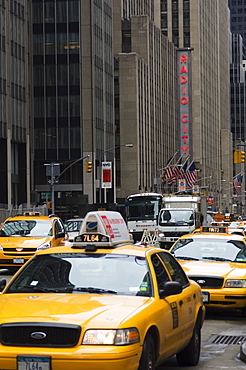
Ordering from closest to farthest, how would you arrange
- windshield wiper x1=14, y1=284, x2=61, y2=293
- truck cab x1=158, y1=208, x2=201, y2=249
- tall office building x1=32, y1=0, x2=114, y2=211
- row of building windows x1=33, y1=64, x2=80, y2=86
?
windshield wiper x1=14, y1=284, x2=61, y2=293, truck cab x1=158, y1=208, x2=201, y2=249, tall office building x1=32, y1=0, x2=114, y2=211, row of building windows x1=33, y1=64, x2=80, y2=86

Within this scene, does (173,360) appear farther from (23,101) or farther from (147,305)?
(23,101)

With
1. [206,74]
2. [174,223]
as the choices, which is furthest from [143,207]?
[206,74]

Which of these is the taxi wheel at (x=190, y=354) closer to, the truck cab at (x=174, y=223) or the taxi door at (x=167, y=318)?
the taxi door at (x=167, y=318)

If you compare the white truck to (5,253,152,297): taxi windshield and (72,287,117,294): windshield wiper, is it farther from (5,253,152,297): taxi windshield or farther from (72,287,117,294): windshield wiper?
(72,287,117,294): windshield wiper

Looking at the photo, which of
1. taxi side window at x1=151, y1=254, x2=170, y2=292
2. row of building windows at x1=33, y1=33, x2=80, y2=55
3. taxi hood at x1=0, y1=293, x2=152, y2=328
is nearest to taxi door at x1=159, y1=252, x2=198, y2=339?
taxi side window at x1=151, y1=254, x2=170, y2=292

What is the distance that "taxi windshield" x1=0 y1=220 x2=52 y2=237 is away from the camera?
2380cm

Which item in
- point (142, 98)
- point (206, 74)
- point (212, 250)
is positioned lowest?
point (212, 250)

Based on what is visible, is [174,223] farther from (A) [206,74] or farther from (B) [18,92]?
(A) [206,74]

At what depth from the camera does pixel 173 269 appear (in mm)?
9391

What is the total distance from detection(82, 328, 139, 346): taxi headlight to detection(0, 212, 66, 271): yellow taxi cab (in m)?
15.3

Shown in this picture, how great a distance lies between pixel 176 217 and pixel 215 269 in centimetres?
2951

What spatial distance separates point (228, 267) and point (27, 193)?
195ft

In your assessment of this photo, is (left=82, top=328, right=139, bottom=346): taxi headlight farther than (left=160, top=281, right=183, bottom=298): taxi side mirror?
No

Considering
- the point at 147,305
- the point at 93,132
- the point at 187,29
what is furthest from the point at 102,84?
the point at 147,305
